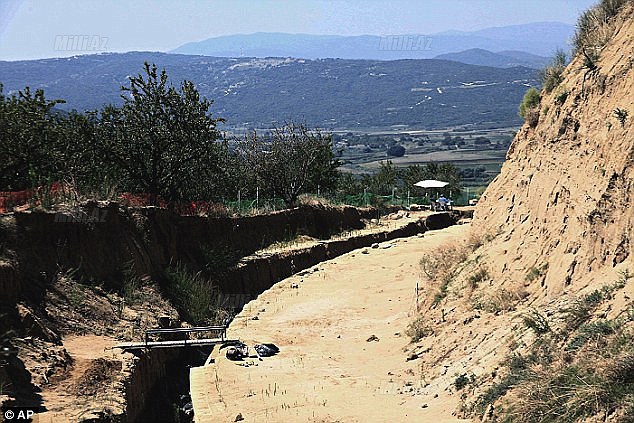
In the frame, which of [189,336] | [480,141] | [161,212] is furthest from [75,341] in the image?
[480,141]

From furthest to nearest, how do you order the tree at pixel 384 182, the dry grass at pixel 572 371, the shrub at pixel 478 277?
the tree at pixel 384 182 → the shrub at pixel 478 277 → the dry grass at pixel 572 371

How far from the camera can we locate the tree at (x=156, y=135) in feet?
87.4

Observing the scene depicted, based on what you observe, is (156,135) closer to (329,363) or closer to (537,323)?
(329,363)

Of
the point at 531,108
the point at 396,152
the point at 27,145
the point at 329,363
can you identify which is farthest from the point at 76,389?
the point at 396,152

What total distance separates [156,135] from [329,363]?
13127 mm

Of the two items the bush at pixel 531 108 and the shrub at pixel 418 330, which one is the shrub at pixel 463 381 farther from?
the bush at pixel 531 108

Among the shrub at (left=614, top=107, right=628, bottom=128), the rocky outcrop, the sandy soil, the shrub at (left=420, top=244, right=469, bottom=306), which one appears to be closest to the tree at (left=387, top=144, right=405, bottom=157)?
the shrub at (left=420, top=244, right=469, bottom=306)

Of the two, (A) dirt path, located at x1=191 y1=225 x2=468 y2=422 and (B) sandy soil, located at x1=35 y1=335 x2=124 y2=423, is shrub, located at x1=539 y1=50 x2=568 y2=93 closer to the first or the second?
(A) dirt path, located at x1=191 y1=225 x2=468 y2=422

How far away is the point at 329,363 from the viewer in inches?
650

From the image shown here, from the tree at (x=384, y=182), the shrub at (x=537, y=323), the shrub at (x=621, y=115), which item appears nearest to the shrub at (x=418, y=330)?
the shrub at (x=537, y=323)

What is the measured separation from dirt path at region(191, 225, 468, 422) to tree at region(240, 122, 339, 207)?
38.8 ft

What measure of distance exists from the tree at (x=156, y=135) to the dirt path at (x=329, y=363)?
222 inches

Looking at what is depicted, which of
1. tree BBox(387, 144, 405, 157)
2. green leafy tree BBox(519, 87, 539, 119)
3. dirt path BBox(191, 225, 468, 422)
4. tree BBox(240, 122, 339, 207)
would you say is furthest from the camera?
tree BBox(387, 144, 405, 157)

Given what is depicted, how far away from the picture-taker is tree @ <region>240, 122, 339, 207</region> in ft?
129
